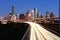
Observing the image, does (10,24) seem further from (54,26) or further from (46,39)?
(46,39)

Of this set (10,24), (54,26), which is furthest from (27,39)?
(10,24)

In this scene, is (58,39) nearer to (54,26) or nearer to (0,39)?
(0,39)

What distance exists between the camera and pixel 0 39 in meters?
55.2

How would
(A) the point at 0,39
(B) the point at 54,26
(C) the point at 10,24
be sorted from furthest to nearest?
(C) the point at 10,24 → (B) the point at 54,26 → (A) the point at 0,39

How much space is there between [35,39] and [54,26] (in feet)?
112

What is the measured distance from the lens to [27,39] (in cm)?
3023

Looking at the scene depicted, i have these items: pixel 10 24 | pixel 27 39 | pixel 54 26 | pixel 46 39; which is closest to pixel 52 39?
pixel 46 39

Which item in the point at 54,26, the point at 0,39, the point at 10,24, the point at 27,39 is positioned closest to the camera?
the point at 27,39

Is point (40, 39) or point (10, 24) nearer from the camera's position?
point (40, 39)

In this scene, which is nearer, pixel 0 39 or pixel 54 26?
pixel 0 39

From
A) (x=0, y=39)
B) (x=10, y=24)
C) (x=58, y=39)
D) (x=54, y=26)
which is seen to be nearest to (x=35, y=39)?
(x=58, y=39)

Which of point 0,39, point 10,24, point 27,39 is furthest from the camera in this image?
point 10,24

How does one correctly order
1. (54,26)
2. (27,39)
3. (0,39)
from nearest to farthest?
(27,39) < (0,39) < (54,26)

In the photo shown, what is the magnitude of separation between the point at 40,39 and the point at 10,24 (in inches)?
2261
